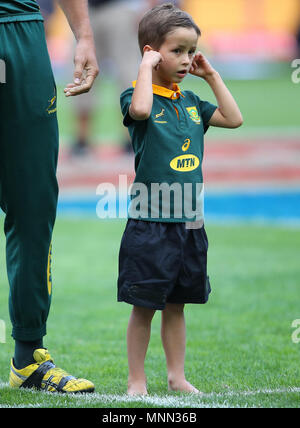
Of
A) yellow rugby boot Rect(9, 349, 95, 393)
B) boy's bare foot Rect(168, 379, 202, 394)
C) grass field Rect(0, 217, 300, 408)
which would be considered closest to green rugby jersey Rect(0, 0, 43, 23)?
yellow rugby boot Rect(9, 349, 95, 393)

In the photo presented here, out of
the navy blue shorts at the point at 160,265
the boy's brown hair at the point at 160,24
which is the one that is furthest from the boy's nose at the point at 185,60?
the navy blue shorts at the point at 160,265

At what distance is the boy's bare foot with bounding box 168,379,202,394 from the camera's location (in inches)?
146

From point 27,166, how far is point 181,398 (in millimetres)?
1111

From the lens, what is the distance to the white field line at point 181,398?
3381mm

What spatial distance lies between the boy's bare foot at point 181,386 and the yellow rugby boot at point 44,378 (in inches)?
13.7

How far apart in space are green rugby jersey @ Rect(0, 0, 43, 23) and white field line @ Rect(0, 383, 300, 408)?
4.93ft

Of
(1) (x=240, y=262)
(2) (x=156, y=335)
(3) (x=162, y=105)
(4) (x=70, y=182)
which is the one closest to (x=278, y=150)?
(4) (x=70, y=182)

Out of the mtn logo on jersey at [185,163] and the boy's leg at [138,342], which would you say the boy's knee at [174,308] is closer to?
the boy's leg at [138,342]

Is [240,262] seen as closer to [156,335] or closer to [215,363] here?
[156,335]

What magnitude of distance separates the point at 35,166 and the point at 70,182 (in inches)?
296

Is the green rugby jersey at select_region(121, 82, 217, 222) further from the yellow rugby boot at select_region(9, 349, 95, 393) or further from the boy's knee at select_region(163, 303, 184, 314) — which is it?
the yellow rugby boot at select_region(9, 349, 95, 393)

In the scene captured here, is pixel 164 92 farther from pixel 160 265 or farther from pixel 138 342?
pixel 138 342

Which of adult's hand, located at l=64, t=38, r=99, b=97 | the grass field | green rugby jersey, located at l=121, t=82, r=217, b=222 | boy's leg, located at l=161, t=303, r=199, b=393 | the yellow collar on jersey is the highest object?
adult's hand, located at l=64, t=38, r=99, b=97
